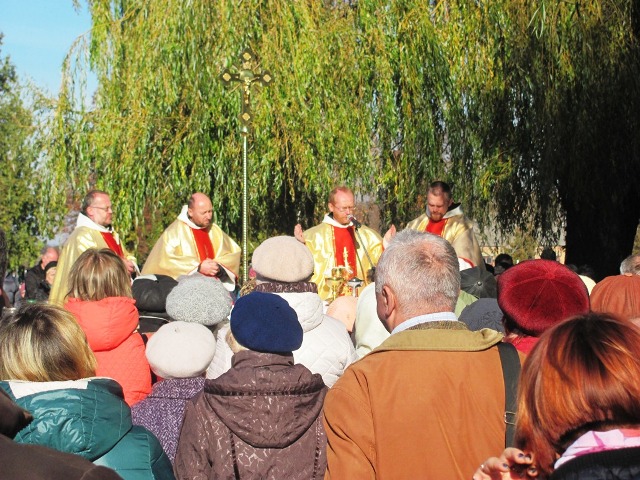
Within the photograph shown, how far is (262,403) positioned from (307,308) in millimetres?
1003

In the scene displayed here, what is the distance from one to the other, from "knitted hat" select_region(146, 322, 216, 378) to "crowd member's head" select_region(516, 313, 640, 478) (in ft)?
6.95

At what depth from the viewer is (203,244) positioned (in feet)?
34.6

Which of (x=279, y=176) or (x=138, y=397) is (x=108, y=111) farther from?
(x=138, y=397)

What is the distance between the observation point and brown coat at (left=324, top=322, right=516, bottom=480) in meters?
2.75

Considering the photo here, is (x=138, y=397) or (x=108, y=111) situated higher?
(x=108, y=111)

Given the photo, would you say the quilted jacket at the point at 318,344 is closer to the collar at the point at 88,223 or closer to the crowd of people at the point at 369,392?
the crowd of people at the point at 369,392

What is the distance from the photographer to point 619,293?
15.2 feet

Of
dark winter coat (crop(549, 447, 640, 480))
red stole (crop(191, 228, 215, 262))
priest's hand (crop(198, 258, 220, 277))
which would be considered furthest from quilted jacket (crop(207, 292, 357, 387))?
red stole (crop(191, 228, 215, 262))

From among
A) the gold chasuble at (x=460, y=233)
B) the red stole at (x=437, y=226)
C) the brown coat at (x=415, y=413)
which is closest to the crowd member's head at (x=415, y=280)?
the brown coat at (x=415, y=413)

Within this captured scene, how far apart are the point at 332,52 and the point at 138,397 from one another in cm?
872

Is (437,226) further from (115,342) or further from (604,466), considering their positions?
(604,466)

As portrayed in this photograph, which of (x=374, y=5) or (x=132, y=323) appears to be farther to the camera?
(x=374, y=5)

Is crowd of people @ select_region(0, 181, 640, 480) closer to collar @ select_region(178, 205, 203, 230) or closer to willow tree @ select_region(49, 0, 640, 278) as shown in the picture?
collar @ select_region(178, 205, 203, 230)

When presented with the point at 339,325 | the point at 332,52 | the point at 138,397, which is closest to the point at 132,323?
the point at 138,397
